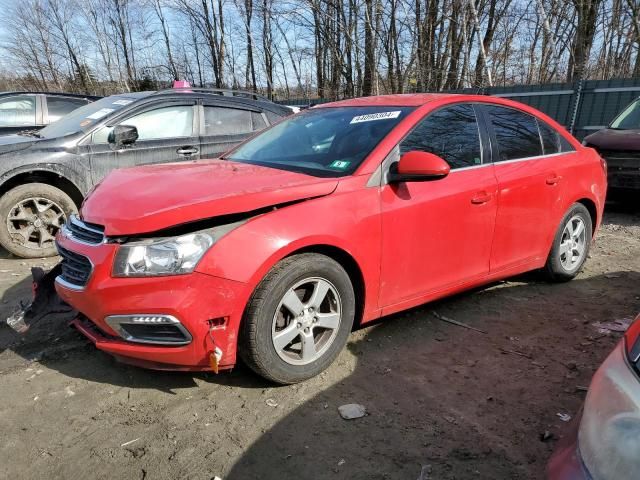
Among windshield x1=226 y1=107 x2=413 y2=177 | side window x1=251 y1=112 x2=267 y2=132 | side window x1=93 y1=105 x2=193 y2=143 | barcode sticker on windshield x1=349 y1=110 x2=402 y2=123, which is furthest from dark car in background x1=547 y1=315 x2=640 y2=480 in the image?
side window x1=251 y1=112 x2=267 y2=132

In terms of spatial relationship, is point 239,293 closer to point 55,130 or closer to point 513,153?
point 513,153

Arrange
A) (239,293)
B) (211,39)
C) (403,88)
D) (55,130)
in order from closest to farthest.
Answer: (239,293), (55,130), (403,88), (211,39)

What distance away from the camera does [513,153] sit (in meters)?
3.74

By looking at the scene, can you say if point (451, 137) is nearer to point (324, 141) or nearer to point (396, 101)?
point (396, 101)

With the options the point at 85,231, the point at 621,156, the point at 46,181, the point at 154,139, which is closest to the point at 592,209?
the point at 621,156

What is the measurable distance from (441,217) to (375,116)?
0.86 m

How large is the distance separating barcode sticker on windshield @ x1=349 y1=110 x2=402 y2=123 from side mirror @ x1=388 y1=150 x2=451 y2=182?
1.50ft

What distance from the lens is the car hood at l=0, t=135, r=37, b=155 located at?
4.89 meters

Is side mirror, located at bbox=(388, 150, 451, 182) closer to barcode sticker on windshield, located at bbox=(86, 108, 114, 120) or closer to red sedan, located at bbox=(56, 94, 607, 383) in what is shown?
red sedan, located at bbox=(56, 94, 607, 383)

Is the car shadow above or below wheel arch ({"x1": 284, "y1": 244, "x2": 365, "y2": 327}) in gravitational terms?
below

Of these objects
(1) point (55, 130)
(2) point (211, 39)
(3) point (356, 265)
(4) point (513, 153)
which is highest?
(2) point (211, 39)

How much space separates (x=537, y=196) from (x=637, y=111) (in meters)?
5.37

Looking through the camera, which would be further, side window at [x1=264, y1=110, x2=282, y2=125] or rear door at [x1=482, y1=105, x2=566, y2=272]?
side window at [x1=264, y1=110, x2=282, y2=125]

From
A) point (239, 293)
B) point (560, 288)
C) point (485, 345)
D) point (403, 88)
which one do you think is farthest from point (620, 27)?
point (239, 293)
